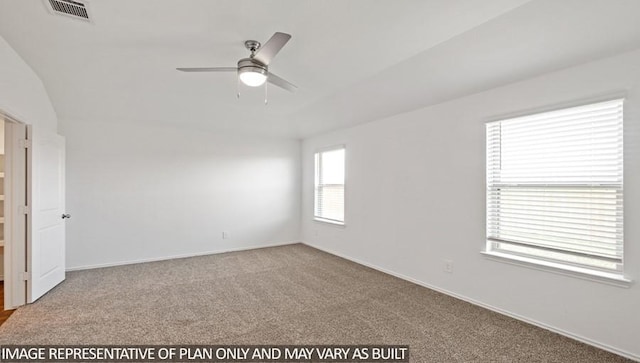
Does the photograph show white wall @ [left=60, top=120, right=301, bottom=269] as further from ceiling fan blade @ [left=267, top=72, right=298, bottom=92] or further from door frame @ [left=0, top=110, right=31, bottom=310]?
ceiling fan blade @ [left=267, top=72, right=298, bottom=92]

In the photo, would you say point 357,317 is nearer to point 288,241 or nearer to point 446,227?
point 446,227

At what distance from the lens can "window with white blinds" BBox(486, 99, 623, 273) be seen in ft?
8.09

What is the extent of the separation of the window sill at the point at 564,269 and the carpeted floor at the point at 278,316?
0.56m

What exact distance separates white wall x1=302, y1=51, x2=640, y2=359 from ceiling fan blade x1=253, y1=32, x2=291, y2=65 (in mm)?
2384

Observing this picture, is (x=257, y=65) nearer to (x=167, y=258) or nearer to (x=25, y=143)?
(x=25, y=143)

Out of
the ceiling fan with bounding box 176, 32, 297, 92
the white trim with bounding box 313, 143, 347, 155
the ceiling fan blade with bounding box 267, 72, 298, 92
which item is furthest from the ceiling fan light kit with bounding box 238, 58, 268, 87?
the white trim with bounding box 313, 143, 347, 155

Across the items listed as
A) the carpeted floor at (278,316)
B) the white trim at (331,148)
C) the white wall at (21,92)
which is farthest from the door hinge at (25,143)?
the white trim at (331,148)

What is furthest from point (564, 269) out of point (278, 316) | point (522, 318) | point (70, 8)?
point (70, 8)

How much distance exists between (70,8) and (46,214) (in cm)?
268

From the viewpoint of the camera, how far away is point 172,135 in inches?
209

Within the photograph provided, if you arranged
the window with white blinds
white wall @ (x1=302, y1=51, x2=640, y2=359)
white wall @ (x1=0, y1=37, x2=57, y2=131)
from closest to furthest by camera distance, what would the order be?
white wall @ (x1=302, y1=51, x2=640, y2=359) → the window with white blinds → white wall @ (x1=0, y1=37, x2=57, y2=131)

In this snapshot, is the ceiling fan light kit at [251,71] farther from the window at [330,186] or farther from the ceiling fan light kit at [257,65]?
the window at [330,186]

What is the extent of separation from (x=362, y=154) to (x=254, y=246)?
2938 millimetres

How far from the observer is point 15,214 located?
10.6 ft
